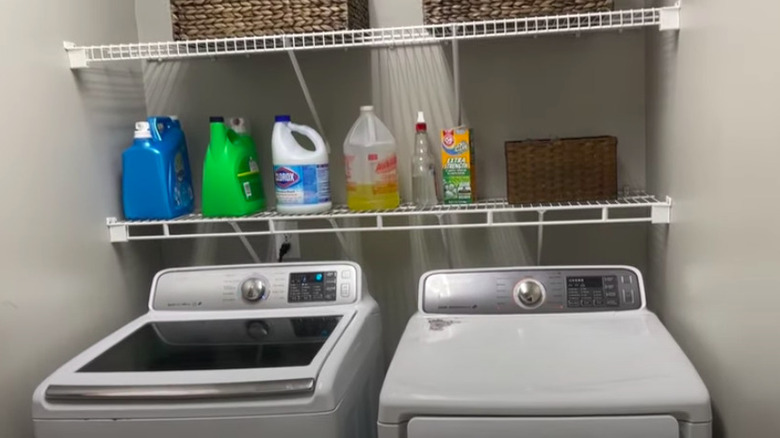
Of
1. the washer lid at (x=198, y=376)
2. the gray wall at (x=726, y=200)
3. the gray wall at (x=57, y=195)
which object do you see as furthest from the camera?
the gray wall at (x=57, y=195)

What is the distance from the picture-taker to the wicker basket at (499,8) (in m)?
2.01

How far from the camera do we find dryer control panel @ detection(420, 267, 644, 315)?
6.59 ft

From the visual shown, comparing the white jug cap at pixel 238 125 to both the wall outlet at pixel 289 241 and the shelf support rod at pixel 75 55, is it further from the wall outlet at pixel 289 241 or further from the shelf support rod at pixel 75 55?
the shelf support rod at pixel 75 55

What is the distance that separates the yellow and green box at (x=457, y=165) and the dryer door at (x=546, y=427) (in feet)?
3.01

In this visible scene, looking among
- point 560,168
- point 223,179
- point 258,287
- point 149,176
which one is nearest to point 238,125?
point 223,179

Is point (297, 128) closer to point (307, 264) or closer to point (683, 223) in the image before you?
point (307, 264)

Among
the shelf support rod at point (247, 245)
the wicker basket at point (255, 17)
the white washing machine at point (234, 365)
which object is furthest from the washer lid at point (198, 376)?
the wicker basket at point (255, 17)

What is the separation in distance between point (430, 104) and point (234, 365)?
1.15m

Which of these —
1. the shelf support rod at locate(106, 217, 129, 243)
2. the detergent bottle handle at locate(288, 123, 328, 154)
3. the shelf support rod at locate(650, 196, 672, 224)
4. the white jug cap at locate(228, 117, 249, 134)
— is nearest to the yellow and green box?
the detergent bottle handle at locate(288, 123, 328, 154)

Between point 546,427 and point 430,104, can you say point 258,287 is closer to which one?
point 430,104

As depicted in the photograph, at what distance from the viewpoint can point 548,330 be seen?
186cm

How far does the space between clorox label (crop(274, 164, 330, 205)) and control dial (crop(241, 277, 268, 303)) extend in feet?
0.87

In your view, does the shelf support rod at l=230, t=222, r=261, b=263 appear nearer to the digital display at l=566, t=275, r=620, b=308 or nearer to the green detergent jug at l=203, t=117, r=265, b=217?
the green detergent jug at l=203, t=117, r=265, b=217

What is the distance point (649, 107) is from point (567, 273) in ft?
2.16
